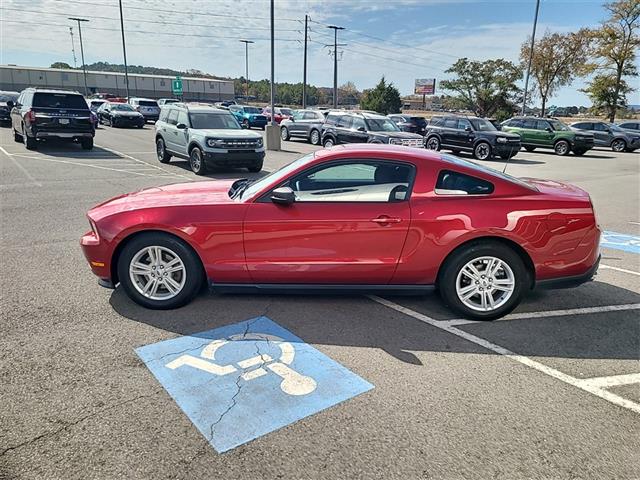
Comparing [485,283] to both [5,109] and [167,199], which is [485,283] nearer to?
[167,199]

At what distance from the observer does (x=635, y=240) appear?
712 cm

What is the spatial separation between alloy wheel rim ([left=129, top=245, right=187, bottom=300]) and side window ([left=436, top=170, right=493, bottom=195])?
97.6 inches

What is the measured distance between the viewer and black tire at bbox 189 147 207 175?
1205cm

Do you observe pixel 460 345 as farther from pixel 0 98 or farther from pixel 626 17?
pixel 626 17

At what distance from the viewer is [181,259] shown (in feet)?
13.3

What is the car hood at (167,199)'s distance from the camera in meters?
4.13

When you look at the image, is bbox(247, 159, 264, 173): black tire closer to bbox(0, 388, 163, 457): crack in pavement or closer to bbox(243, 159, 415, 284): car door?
bbox(243, 159, 415, 284): car door

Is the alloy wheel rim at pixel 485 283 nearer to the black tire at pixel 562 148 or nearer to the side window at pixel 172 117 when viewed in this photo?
the side window at pixel 172 117

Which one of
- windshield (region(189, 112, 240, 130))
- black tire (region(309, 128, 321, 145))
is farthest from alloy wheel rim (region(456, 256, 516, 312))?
black tire (region(309, 128, 321, 145))

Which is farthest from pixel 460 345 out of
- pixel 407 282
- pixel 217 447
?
pixel 217 447

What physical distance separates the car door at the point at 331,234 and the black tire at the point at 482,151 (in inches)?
642

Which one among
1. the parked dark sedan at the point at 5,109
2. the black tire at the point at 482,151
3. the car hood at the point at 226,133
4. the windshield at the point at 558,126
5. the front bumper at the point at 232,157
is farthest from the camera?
the parked dark sedan at the point at 5,109

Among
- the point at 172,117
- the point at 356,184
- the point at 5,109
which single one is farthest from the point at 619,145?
the point at 5,109

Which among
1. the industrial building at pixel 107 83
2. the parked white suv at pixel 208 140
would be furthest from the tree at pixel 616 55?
the industrial building at pixel 107 83
